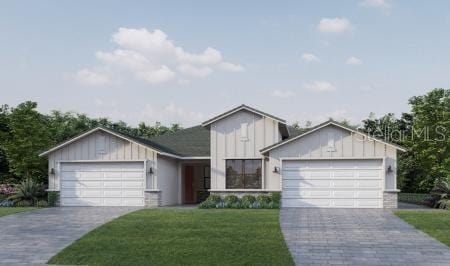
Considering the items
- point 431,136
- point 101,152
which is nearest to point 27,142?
point 101,152

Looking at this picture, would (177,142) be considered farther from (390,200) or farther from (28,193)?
(390,200)

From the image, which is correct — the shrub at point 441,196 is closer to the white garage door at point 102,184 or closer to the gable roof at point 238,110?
the gable roof at point 238,110

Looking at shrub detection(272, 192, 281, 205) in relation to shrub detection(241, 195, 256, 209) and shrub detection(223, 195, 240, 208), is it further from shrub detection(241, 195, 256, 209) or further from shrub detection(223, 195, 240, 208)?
shrub detection(223, 195, 240, 208)

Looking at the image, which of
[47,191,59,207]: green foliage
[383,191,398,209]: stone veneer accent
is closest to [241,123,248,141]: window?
[383,191,398,209]: stone veneer accent

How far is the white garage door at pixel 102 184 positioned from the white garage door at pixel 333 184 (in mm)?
6847

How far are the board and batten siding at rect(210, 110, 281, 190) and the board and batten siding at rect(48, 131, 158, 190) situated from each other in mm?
2930

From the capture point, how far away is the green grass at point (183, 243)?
1128 cm

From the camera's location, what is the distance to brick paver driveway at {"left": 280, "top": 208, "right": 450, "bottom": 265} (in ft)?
36.6

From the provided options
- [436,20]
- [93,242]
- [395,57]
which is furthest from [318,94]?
[93,242]

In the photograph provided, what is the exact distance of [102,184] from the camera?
75.1 ft

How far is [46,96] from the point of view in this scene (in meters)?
32.3

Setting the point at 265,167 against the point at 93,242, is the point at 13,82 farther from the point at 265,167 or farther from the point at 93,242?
the point at 93,242

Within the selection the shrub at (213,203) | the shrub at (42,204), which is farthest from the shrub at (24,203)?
the shrub at (213,203)

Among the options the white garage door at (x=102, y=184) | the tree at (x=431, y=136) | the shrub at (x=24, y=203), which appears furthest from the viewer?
the tree at (x=431, y=136)
